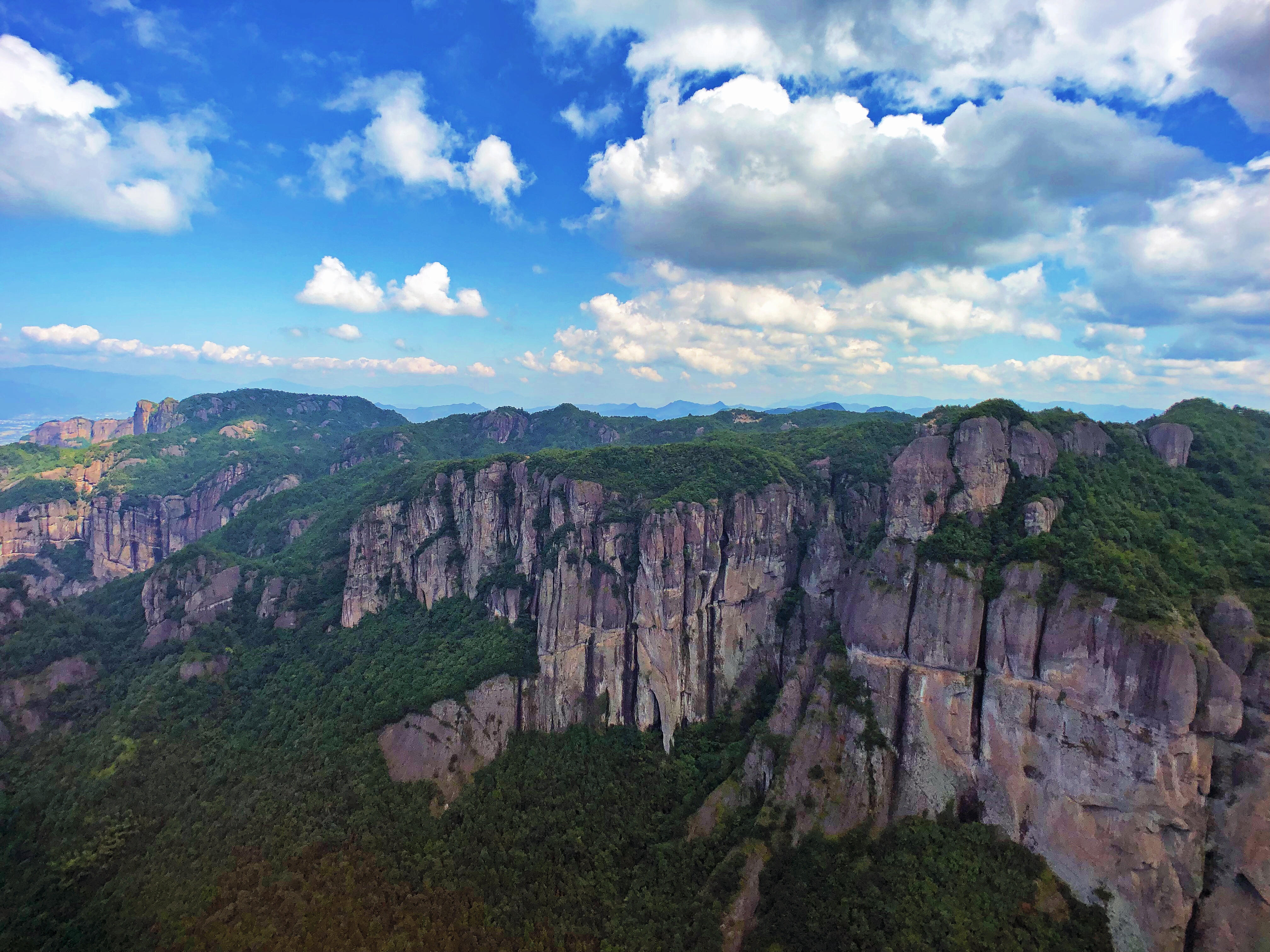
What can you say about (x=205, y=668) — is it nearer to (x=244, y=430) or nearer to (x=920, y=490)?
(x=920, y=490)

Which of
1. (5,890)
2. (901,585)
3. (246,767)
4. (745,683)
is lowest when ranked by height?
(5,890)

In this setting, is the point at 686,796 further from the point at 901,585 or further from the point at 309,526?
the point at 309,526

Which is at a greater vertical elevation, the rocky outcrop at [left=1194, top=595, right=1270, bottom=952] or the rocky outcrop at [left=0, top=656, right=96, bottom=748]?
the rocky outcrop at [left=1194, top=595, right=1270, bottom=952]

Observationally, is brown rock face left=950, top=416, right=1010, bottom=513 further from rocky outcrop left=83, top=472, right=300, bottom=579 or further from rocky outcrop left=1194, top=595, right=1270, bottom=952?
rocky outcrop left=83, top=472, right=300, bottom=579

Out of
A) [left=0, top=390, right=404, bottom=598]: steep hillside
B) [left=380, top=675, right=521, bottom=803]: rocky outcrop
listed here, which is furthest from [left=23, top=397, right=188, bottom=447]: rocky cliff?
[left=380, top=675, right=521, bottom=803]: rocky outcrop

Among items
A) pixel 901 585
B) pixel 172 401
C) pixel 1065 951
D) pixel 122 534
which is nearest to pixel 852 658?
pixel 901 585

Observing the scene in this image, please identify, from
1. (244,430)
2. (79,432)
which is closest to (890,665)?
(244,430)

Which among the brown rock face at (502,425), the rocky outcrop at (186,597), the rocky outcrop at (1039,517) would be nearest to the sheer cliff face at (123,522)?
the brown rock face at (502,425)
